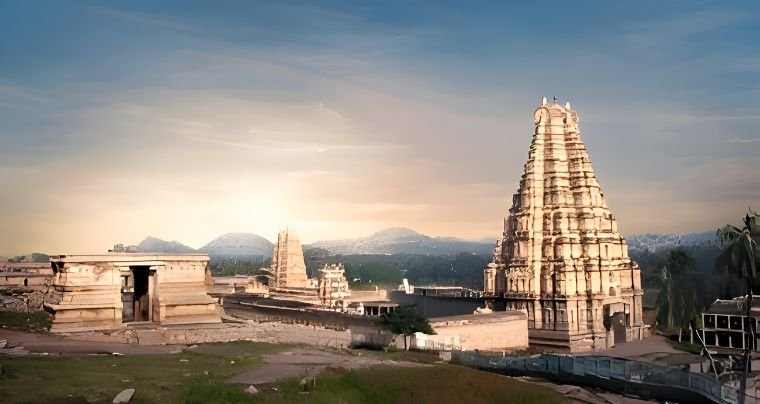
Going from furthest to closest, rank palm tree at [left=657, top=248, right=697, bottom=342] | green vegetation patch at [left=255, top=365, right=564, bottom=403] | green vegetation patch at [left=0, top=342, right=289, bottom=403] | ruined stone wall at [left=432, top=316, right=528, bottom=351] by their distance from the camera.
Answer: palm tree at [left=657, top=248, right=697, bottom=342] → ruined stone wall at [left=432, top=316, right=528, bottom=351] → green vegetation patch at [left=255, top=365, right=564, bottom=403] → green vegetation patch at [left=0, top=342, right=289, bottom=403]

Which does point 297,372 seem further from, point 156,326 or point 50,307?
point 50,307

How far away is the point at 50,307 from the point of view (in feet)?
73.9

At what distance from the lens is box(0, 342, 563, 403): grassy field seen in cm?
1334

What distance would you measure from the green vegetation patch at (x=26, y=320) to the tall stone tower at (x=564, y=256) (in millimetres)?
25491

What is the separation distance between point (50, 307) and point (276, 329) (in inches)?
291

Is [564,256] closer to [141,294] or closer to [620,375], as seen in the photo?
[620,375]

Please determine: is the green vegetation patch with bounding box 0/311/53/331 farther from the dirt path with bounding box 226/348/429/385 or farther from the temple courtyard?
the dirt path with bounding box 226/348/429/385

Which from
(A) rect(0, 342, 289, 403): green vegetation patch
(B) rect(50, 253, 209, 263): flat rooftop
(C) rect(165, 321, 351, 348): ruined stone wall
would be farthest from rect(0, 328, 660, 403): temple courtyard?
(B) rect(50, 253, 209, 263): flat rooftop

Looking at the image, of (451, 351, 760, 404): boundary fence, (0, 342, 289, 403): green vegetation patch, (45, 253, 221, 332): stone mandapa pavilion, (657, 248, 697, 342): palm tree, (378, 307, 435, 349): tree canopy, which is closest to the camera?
(0, 342, 289, 403): green vegetation patch

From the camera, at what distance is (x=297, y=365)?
59.8 feet

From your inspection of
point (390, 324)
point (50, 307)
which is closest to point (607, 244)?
point (390, 324)

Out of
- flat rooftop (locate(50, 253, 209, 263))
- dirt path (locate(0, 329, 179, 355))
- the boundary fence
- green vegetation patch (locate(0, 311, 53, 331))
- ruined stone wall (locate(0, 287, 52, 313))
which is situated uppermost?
flat rooftop (locate(50, 253, 209, 263))

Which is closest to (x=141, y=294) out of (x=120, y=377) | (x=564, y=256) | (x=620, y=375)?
(x=120, y=377)

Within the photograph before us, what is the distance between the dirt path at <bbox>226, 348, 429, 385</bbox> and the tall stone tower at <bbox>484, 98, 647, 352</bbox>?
65.9 feet
